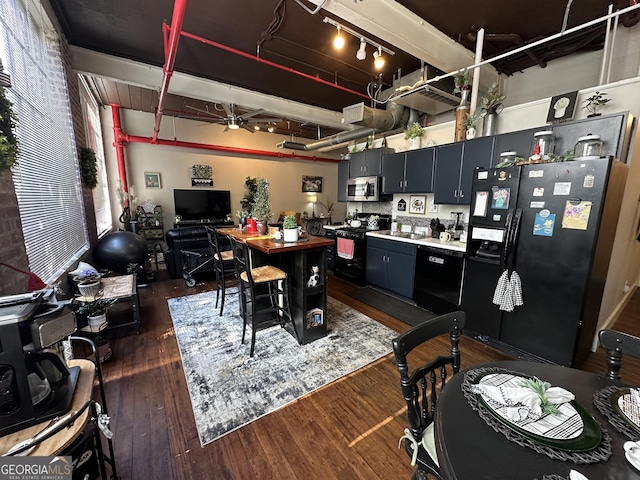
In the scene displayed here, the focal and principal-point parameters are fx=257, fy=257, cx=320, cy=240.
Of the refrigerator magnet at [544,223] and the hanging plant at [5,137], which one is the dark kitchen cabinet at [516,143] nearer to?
the refrigerator magnet at [544,223]

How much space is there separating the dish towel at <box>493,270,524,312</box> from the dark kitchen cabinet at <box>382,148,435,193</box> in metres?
1.66

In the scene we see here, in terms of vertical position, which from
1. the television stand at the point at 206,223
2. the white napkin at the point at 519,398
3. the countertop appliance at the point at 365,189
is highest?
the countertop appliance at the point at 365,189

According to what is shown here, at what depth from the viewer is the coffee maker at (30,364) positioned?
2.82 feet

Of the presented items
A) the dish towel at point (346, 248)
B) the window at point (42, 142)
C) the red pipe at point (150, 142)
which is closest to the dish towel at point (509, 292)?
the dish towel at point (346, 248)

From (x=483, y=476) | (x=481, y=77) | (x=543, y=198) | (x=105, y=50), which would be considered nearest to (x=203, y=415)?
(x=483, y=476)

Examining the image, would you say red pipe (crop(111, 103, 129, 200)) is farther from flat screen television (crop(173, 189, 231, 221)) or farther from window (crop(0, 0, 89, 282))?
window (crop(0, 0, 89, 282))

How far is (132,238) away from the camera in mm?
3758

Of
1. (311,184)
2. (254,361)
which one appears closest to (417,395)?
(254,361)

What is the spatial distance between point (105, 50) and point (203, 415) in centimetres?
454

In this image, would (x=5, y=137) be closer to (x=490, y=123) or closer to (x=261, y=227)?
(x=261, y=227)

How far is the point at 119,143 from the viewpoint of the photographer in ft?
18.2

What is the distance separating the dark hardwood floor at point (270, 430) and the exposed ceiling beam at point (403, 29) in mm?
3204

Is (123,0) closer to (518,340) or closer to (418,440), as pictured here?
(418,440)

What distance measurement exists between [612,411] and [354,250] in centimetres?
352
